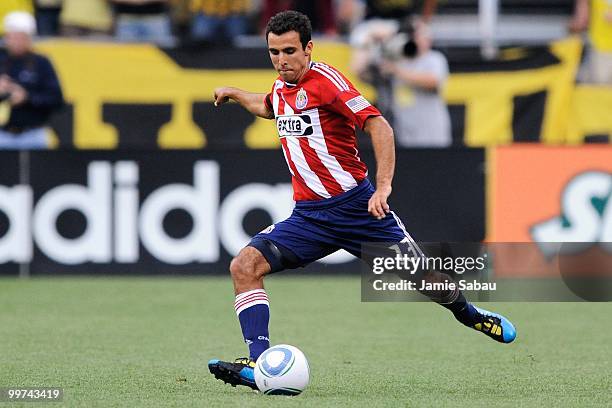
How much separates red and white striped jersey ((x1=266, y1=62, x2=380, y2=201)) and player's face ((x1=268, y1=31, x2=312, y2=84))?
0.10 meters

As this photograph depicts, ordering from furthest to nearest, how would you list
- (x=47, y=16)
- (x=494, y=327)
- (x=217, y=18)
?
1. (x=47, y=16)
2. (x=217, y=18)
3. (x=494, y=327)

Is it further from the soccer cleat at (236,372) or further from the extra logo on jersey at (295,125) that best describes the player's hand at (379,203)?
Answer: the soccer cleat at (236,372)

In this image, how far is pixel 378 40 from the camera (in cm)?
1548

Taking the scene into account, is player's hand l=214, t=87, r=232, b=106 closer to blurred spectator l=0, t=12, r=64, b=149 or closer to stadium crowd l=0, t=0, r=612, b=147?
blurred spectator l=0, t=12, r=64, b=149

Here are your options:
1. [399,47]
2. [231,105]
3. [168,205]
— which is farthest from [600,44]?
[168,205]

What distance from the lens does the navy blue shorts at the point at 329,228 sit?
7.60m

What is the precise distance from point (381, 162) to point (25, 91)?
26.5 ft

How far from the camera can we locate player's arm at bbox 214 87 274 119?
790 cm

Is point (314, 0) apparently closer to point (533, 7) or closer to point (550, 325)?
point (533, 7)

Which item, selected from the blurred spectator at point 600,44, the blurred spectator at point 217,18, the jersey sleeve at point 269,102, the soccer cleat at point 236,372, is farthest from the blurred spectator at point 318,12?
the soccer cleat at point 236,372

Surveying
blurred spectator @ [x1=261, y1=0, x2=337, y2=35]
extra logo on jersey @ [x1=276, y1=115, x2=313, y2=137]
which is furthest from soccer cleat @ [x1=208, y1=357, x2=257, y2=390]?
blurred spectator @ [x1=261, y1=0, x2=337, y2=35]

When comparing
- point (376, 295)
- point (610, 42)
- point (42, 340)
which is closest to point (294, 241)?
point (42, 340)

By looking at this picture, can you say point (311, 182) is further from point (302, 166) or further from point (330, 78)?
point (330, 78)

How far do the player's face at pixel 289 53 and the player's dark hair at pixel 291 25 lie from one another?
2 cm
